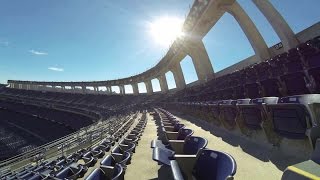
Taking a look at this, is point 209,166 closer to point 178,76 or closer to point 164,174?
point 164,174

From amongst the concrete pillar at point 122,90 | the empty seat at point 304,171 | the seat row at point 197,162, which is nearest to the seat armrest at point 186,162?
the seat row at point 197,162

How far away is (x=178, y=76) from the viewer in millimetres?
48812

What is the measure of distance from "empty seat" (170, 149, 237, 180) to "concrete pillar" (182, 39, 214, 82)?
2784 cm

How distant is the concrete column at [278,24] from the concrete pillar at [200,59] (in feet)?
44.0

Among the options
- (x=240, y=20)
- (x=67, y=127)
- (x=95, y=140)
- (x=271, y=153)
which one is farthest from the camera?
(x=67, y=127)

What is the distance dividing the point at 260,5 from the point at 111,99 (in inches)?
2357

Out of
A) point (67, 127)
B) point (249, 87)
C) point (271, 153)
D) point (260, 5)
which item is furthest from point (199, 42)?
point (67, 127)

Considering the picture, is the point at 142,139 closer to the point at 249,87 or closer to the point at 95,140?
the point at 95,140

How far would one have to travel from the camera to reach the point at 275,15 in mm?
18234

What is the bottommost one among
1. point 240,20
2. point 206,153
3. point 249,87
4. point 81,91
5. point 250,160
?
point 250,160

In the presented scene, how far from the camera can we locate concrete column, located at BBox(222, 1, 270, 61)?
21.6m

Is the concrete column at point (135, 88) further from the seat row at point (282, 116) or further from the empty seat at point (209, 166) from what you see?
the empty seat at point (209, 166)

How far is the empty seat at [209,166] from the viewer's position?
138 inches

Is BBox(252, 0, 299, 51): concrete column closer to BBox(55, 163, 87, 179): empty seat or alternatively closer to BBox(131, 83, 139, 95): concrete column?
BBox(55, 163, 87, 179): empty seat
